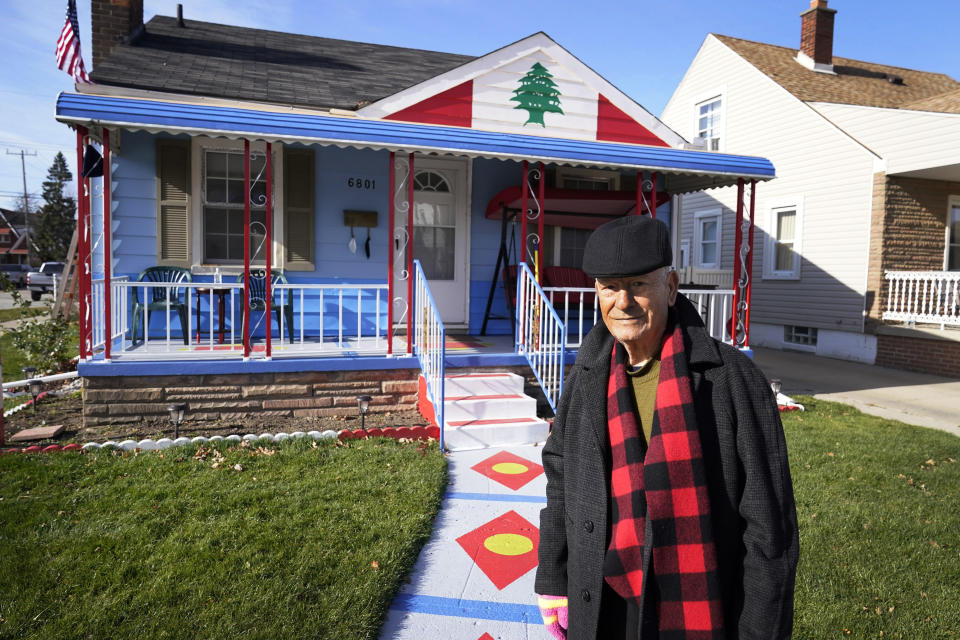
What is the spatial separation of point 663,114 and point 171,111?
14909 mm

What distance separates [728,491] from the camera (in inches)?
55.6

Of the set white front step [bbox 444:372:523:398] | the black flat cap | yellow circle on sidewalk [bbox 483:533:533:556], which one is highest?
the black flat cap

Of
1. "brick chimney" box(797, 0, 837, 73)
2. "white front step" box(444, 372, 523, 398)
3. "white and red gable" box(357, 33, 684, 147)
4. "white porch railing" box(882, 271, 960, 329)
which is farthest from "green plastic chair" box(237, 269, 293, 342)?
"brick chimney" box(797, 0, 837, 73)

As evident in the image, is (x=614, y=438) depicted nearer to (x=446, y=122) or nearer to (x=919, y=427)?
(x=919, y=427)

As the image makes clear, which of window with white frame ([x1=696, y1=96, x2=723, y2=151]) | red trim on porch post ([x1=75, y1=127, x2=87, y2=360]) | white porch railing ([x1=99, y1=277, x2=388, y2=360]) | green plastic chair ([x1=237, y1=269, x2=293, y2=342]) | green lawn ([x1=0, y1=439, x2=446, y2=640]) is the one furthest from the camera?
window with white frame ([x1=696, y1=96, x2=723, y2=151])

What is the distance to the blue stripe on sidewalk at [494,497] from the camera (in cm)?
414

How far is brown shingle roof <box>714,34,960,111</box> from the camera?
1319 centimetres

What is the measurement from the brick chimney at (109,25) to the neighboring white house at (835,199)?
8439 millimetres

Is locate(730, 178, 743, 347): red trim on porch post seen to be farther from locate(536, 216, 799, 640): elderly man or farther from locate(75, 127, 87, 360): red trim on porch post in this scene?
locate(75, 127, 87, 360): red trim on porch post

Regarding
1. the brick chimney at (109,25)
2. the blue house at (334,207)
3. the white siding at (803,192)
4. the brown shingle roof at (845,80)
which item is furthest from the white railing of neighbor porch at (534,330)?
the brown shingle roof at (845,80)

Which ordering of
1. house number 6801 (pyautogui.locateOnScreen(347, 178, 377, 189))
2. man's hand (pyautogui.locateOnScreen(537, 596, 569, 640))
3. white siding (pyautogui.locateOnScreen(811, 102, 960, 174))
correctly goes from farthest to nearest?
white siding (pyautogui.locateOnScreen(811, 102, 960, 174)) → house number 6801 (pyautogui.locateOnScreen(347, 178, 377, 189)) → man's hand (pyautogui.locateOnScreen(537, 596, 569, 640))

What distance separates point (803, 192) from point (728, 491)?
1307cm

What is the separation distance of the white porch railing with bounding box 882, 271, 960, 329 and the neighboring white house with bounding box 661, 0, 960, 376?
36 mm

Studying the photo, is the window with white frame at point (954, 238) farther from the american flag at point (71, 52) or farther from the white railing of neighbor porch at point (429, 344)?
the american flag at point (71, 52)
